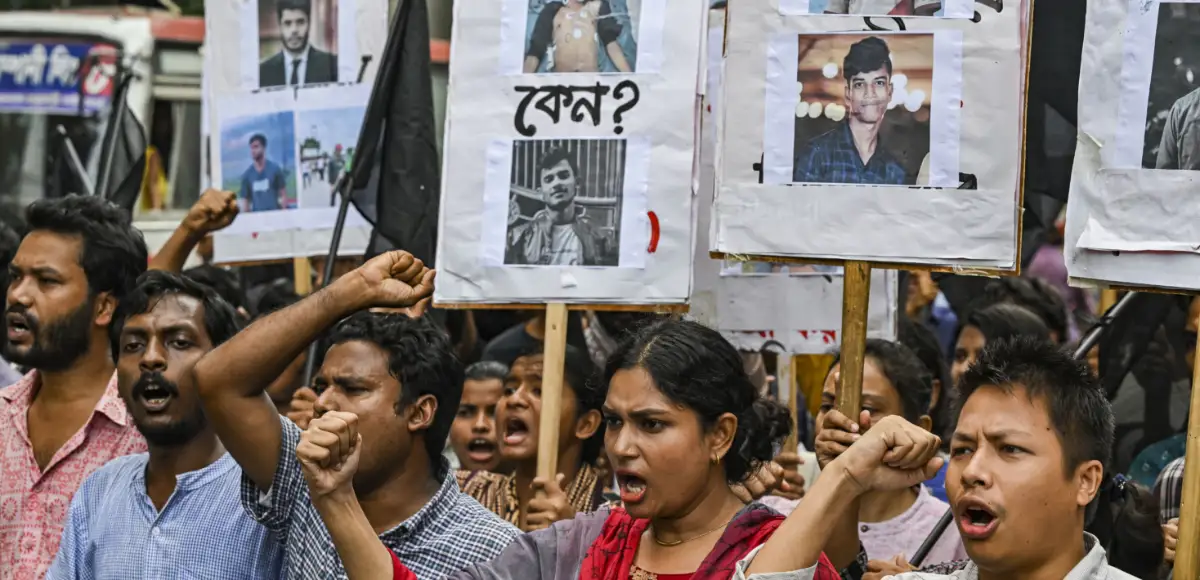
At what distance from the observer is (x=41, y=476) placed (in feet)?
16.5

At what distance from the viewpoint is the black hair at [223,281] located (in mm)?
6402

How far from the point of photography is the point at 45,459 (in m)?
5.16

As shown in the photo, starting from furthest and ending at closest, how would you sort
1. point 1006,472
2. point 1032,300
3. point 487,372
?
point 1032,300 → point 487,372 → point 1006,472

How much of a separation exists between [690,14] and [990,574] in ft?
7.30

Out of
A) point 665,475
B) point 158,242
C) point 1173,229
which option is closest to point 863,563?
point 665,475

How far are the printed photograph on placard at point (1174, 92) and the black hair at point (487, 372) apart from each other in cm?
306

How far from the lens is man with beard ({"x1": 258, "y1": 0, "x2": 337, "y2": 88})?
632 centimetres

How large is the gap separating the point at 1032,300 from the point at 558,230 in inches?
99.3

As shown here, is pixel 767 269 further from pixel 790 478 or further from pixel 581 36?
pixel 581 36

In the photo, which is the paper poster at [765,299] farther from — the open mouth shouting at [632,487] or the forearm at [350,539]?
the forearm at [350,539]

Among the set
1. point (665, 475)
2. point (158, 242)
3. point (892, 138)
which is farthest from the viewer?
point (158, 242)

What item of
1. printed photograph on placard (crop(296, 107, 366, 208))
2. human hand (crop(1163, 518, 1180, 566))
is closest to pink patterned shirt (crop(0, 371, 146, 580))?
printed photograph on placard (crop(296, 107, 366, 208))

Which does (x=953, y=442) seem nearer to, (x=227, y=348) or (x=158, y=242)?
(x=227, y=348)

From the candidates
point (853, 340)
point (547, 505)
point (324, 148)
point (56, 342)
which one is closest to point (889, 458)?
point (853, 340)
